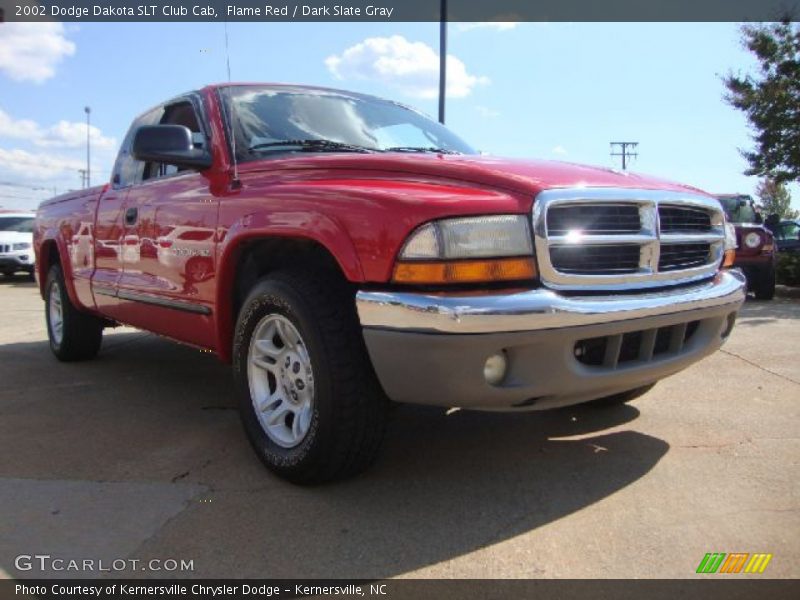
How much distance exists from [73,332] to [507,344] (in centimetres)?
437

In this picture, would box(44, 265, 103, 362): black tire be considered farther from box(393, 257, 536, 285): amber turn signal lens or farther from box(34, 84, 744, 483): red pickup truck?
box(393, 257, 536, 285): amber turn signal lens

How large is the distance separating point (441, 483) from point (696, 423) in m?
1.64

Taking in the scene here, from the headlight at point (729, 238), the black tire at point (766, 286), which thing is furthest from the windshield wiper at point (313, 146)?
the black tire at point (766, 286)

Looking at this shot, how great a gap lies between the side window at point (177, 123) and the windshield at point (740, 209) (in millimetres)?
11070

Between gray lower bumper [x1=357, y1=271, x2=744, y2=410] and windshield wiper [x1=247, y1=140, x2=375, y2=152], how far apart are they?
131 cm

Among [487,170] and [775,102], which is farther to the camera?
[775,102]

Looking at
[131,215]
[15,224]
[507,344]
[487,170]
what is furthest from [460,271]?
[15,224]

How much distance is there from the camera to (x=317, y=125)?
3.70 metres

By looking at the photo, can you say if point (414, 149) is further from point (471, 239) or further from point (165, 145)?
point (471, 239)

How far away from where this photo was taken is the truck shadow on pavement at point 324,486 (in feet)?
7.68

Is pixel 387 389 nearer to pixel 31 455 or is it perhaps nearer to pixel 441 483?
pixel 441 483

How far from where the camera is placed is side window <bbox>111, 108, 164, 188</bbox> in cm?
468

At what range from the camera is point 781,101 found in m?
14.3

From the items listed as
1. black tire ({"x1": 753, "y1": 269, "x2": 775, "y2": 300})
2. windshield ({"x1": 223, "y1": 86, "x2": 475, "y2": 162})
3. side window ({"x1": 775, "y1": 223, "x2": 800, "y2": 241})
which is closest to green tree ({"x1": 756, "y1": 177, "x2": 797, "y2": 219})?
side window ({"x1": 775, "y1": 223, "x2": 800, "y2": 241})
